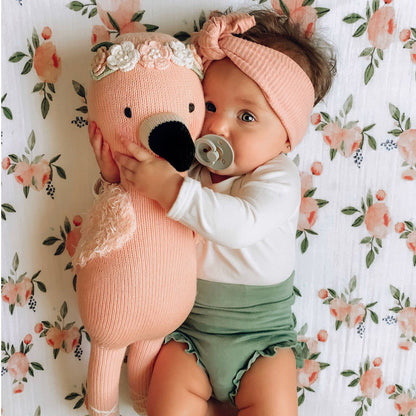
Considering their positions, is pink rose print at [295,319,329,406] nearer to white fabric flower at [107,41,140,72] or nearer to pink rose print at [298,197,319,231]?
pink rose print at [298,197,319,231]

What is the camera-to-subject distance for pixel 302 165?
1053 millimetres

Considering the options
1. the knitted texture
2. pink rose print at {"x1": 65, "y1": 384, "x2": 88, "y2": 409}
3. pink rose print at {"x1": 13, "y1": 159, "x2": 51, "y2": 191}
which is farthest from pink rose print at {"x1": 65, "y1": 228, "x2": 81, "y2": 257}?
pink rose print at {"x1": 65, "y1": 384, "x2": 88, "y2": 409}

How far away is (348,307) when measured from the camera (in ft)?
3.64

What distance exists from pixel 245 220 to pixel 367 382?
622 mm

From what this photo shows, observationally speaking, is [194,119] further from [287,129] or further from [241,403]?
[241,403]

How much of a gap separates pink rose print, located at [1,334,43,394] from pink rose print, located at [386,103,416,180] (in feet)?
3.13

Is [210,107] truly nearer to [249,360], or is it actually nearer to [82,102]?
[82,102]

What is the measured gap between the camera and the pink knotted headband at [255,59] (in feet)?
2.74

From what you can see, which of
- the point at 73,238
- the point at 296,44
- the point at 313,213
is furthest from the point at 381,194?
the point at 73,238

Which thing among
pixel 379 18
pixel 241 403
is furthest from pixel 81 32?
pixel 241 403

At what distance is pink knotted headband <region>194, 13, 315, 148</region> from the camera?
0.83 metres

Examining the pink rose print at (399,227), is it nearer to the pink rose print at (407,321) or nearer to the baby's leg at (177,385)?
the pink rose print at (407,321)

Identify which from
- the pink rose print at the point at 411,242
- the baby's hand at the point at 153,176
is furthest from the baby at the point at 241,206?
the pink rose print at the point at 411,242

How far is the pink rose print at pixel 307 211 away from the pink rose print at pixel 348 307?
133 mm
